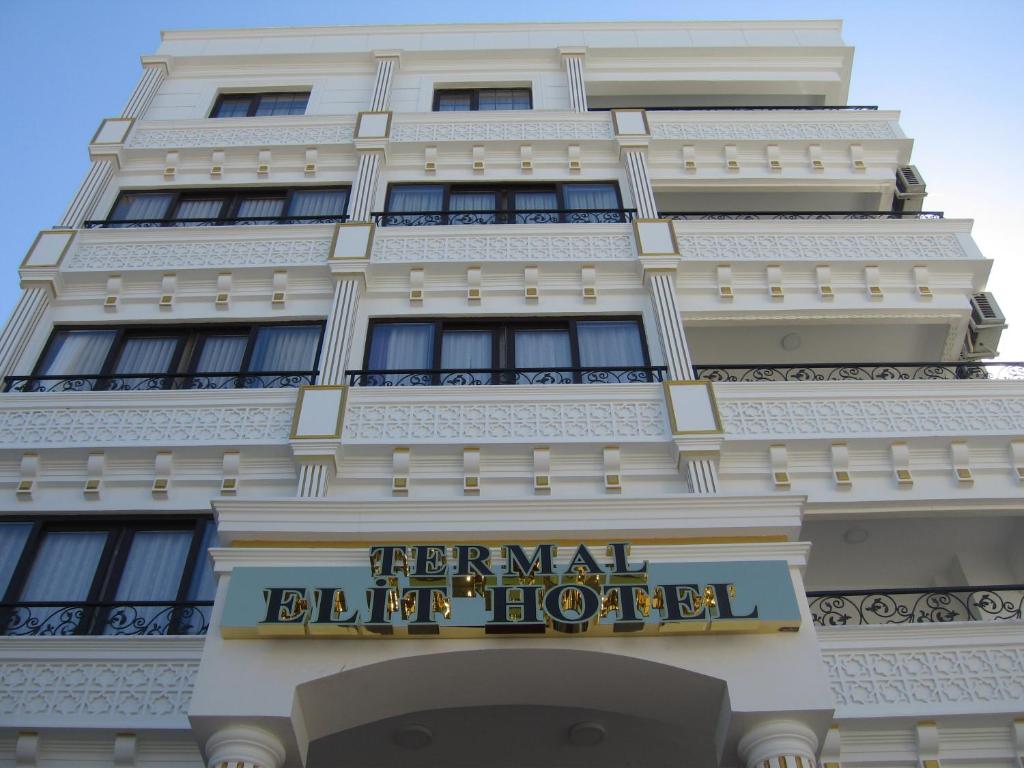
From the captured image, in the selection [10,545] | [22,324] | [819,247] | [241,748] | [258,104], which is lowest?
[241,748]

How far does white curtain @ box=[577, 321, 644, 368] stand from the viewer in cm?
1487

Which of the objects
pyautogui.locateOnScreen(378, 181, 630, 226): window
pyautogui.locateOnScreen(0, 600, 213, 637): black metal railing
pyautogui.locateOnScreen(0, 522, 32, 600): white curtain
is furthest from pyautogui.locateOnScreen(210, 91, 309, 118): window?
pyautogui.locateOnScreen(0, 600, 213, 637): black metal railing

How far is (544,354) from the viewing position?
15.1 metres

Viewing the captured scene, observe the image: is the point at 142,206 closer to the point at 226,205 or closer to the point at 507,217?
the point at 226,205

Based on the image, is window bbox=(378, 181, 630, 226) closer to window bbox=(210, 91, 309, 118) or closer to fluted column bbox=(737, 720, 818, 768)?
window bbox=(210, 91, 309, 118)

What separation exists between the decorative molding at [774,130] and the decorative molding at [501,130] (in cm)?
133

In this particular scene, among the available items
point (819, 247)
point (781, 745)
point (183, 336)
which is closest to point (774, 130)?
point (819, 247)

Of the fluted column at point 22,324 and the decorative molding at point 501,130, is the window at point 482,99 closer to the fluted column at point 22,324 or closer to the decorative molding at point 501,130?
the decorative molding at point 501,130

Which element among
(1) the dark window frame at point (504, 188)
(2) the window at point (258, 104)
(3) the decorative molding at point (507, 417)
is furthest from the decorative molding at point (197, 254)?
(2) the window at point (258, 104)

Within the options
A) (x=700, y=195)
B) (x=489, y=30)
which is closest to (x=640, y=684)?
(x=700, y=195)

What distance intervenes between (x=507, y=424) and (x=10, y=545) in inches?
267

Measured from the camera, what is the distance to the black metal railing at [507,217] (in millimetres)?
17281

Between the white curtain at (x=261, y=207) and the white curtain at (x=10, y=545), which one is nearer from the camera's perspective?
the white curtain at (x=10, y=545)

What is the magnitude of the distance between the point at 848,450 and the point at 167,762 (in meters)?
9.42
